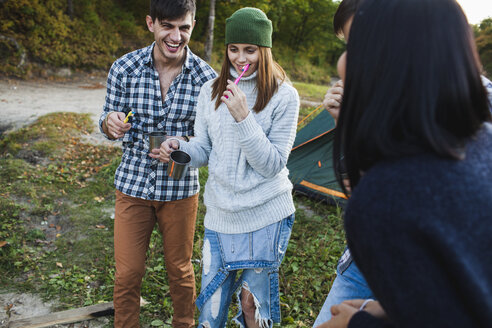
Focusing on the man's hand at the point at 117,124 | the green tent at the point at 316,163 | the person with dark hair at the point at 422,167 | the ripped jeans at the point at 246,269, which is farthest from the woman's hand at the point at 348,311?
the green tent at the point at 316,163

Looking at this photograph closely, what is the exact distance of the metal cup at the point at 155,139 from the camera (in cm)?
209

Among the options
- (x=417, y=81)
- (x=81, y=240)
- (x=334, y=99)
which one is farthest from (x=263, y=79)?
(x=81, y=240)

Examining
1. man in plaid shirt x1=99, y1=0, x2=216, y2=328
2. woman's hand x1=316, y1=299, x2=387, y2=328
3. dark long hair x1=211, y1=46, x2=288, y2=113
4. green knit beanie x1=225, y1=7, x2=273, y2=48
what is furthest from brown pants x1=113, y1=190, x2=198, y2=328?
woman's hand x1=316, y1=299, x2=387, y2=328

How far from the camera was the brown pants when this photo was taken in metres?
2.15

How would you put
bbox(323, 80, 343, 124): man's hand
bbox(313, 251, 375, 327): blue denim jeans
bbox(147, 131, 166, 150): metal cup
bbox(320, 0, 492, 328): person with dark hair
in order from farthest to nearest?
bbox(147, 131, 166, 150): metal cup, bbox(323, 80, 343, 124): man's hand, bbox(313, 251, 375, 327): blue denim jeans, bbox(320, 0, 492, 328): person with dark hair

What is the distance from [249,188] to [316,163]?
2740 mm

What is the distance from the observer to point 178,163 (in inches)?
77.5

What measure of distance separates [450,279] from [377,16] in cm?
58

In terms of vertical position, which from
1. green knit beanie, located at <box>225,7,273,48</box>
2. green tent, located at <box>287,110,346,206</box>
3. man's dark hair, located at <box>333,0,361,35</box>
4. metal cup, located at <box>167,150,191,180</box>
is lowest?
green tent, located at <box>287,110,346,206</box>

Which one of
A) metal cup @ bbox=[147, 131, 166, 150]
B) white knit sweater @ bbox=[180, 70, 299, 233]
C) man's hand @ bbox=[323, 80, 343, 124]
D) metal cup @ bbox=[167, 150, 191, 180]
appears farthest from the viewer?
metal cup @ bbox=[147, 131, 166, 150]

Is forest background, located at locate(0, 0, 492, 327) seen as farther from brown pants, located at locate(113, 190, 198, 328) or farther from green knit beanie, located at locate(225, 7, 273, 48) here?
green knit beanie, located at locate(225, 7, 273, 48)

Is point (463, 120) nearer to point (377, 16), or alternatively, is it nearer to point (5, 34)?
point (377, 16)

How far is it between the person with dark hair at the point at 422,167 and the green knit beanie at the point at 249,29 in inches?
42.8

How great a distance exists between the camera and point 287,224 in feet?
6.50
